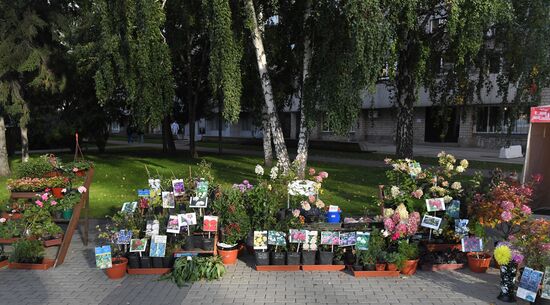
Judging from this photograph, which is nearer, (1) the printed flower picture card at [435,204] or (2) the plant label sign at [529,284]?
(2) the plant label sign at [529,284]

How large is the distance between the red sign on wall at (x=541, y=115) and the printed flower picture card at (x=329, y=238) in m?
4.93

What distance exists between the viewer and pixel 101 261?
5.51m

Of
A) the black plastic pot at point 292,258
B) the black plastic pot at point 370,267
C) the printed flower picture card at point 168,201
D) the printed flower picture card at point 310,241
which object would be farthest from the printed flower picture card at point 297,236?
the printed flower picture card at point 168,201

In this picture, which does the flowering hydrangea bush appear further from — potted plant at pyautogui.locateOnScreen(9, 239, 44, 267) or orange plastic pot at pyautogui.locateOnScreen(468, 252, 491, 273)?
potted plant at pyautogui.locateOnScreen(9, 239, 44, 267)

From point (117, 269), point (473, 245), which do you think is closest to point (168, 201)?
point (117, 269)

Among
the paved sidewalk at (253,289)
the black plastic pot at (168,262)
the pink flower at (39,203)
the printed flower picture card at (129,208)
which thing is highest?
the pink flower at (39,203)

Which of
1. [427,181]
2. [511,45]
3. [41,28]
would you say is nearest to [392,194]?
[427,181]

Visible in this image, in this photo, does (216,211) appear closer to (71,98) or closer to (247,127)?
(71,98)

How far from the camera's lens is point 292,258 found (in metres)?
5.82

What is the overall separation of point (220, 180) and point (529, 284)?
29.6 feet

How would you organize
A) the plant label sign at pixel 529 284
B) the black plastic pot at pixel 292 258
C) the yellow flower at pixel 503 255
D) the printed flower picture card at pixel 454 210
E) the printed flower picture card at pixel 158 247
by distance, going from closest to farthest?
1. the plant label sign at pixel 529 284
2. the yellow flower at pixel 503 255
3. the printed flower picture card at pixel 158 247
4. the black plastic pot at pixel 292 258
5. the printed flower picture card at pixel 454 210

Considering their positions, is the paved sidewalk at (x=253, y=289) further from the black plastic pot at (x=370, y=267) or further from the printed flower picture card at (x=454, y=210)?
the printed flower picture card at (x=454, y=210)

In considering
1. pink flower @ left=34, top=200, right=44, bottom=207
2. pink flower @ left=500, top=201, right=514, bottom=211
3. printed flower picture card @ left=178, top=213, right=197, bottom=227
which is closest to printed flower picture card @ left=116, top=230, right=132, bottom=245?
printed flower picture card @ left=178, top=213, right=197, bottom=227

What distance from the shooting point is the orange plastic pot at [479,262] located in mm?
5707
